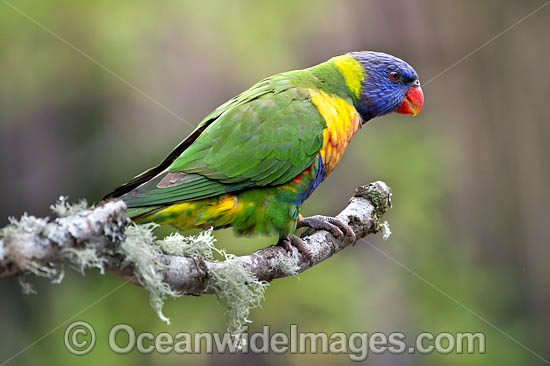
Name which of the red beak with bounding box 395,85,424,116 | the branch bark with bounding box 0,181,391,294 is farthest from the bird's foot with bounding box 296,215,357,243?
the red beak with bounding box 395,85,424,116

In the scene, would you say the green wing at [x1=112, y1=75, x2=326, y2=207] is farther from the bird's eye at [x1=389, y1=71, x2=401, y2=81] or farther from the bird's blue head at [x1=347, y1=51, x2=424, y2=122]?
the bird's eye at [x1=389, y1=71, x2=401, y2=81]

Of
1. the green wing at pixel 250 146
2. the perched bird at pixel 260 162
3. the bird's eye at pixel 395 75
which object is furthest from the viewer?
the bird's eye at pixel 395 75

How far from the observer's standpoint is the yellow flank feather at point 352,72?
339 cm

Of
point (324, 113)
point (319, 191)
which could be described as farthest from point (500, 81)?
point (324, 113)

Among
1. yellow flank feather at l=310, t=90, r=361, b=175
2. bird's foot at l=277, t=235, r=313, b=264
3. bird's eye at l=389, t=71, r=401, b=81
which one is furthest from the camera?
bird's eye at l=389, t=71, r=401, b=81

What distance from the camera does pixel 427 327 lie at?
5945mm

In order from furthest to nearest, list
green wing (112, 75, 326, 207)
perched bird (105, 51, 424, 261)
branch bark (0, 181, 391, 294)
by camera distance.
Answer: green wing (112, 75, 326, 207) → perched bird (105, 51, 424, 261) → branch bark (0, 181, 391, 294)

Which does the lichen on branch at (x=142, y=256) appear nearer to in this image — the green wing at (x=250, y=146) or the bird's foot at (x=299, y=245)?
the bird's foot at (x=299, y=245)

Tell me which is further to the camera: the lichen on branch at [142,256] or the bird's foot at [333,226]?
the bird's foot at [333,226]

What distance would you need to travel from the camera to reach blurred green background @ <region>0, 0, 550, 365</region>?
5.18 m
